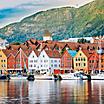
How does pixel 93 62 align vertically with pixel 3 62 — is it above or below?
below

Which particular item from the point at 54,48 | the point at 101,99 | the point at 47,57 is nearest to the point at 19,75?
the point at 47,57

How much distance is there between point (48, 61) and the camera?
160375 mm

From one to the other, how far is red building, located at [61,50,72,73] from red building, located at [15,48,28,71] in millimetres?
11991

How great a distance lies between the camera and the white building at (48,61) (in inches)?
6324

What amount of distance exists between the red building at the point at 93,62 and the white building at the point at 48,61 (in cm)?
1023

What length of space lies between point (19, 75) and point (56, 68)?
56.9 feet

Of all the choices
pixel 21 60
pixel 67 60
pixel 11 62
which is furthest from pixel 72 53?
pixel 11 62

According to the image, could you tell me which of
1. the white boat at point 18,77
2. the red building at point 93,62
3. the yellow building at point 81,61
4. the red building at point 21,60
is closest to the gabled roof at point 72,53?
the yellow building at point 81,61

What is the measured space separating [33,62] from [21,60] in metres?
3.78

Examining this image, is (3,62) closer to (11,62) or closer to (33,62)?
(11,62)

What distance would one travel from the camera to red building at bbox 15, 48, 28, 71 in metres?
168

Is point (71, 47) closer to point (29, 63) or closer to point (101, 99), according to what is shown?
point (29, 63)

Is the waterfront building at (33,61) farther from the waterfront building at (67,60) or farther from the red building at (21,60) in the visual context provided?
the waterfront building at (67,60)

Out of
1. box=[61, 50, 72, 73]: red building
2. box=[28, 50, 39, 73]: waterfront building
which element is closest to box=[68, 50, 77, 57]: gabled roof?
box=[61, 50, 72, 73]: red building
